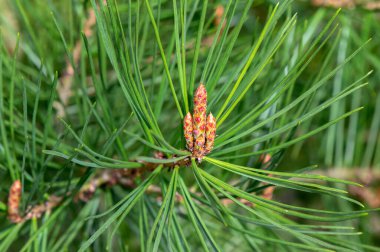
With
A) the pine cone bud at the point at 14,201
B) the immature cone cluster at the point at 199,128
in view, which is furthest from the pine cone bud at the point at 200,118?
the pine cone bud at the point at 14,201

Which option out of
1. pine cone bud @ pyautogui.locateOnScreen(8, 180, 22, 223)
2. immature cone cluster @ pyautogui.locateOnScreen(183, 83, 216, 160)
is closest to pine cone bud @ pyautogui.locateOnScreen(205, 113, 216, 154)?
immature cone cluster @ pyautogui.locateOnScreen(183, 83, 216, 160)

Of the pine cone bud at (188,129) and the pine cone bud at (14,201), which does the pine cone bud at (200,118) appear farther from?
the pine cone bud at (14,201)

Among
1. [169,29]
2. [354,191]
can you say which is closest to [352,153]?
[354,191]

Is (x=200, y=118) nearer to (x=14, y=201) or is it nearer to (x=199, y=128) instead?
(x=199, y=128)

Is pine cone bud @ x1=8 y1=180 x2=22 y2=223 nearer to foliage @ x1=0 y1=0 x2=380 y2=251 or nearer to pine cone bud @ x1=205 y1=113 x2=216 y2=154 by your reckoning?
foliage @ x1=0 y1=0 x2=380 y2=251

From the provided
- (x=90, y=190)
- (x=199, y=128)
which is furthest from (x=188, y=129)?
(x=90, y=190)
